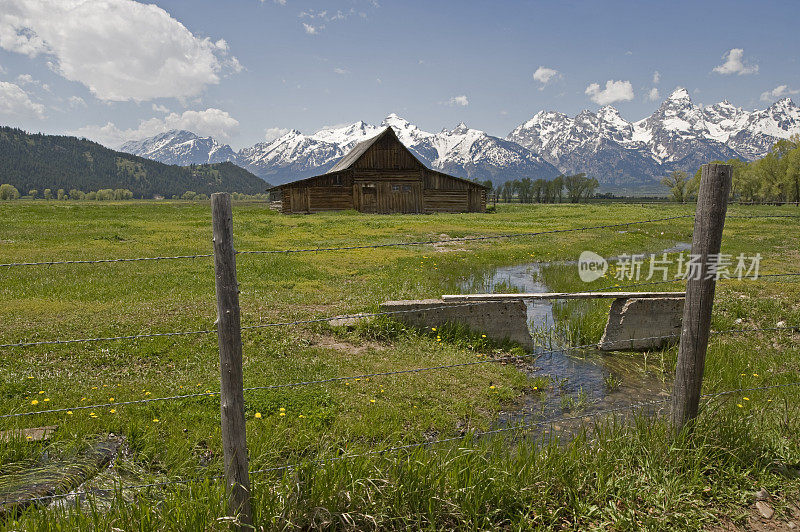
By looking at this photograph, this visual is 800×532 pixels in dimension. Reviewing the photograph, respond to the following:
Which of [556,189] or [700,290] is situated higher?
[556,189]

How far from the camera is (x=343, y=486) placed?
A: 3801 mm

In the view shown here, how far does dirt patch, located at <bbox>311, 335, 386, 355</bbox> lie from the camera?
889 centimetres

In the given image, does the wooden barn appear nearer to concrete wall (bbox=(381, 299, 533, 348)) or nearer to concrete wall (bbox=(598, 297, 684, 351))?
concrete wall (bbox=(381, 299, 533, 348))

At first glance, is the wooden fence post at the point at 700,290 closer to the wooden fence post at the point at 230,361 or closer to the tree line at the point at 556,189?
the wooden fence post at the point at 230,361

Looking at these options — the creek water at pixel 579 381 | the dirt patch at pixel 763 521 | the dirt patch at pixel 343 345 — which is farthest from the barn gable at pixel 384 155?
the dirt patch at pixel 763 521

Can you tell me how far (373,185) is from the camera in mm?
48812

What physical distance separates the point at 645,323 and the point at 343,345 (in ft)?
21.6

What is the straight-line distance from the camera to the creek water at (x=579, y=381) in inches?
279

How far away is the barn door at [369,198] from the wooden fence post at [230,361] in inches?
1807

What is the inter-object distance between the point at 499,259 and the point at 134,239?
67.1 ft

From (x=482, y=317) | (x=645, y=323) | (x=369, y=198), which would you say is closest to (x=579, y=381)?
(x=482, y=317)

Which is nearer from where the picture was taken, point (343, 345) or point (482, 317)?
point (343, 345)

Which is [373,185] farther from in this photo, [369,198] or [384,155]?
[384,155]

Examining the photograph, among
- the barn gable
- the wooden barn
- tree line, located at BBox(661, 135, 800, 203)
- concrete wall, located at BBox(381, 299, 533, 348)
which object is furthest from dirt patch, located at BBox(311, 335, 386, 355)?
tree line, located at BBox(661, 135, 800, 203)
